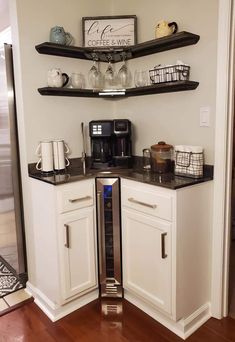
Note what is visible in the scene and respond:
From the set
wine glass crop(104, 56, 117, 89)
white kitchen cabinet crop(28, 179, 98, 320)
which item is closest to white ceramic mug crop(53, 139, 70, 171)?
white kitchen cabinet crop(28, 179, 98, 320)

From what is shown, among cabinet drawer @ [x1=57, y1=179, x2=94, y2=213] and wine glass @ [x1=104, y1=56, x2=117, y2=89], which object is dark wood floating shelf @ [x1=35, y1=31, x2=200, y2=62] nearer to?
wine glass @ [x1=104, y1=56, x2=117, y2=89]

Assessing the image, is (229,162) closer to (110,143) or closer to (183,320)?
(110,143)

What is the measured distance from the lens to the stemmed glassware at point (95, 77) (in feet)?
7.59

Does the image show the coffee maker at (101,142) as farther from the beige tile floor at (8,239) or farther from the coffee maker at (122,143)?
the beige tile floor at (8,239)

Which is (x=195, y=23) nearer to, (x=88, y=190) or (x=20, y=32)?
(x=20, y=32)

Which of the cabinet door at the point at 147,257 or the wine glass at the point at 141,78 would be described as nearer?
the cabinet door at the point at 147,257

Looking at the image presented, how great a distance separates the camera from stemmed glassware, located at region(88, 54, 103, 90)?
231cm

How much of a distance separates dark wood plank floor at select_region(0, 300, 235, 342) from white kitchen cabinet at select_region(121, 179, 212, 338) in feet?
0.24

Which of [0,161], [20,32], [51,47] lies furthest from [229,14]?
[0,161]

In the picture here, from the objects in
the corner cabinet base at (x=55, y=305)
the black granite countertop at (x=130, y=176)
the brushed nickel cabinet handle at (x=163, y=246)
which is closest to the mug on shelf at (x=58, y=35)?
the black granite countertop at (x=130, y=176)

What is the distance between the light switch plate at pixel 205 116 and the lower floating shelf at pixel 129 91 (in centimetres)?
17

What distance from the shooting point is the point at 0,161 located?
244 centimetres

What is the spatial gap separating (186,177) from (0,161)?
59.5 inches

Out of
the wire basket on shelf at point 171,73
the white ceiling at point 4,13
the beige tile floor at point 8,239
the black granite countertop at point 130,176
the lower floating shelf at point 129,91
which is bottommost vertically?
the beige tile floor at point 8,239
